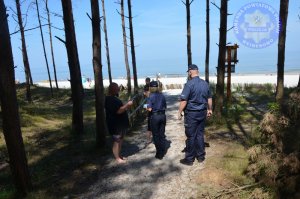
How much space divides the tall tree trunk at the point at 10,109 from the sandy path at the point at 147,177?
4.27 feet

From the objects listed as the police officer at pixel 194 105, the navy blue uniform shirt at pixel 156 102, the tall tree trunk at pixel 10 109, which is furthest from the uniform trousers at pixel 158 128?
the tall tree trunk at pixel 10 109

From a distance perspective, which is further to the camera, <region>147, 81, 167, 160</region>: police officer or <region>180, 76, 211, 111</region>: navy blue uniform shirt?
<region>147, 81, 167, 160</region>: police officer

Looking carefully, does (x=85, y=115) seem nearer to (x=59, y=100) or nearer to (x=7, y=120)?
(x=59, y=100)

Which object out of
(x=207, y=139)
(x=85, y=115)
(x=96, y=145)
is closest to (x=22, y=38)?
(x=85, y=115)

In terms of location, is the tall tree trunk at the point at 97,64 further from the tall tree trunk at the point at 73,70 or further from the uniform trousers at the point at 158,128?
the tall tree trunk at the point at 73,70

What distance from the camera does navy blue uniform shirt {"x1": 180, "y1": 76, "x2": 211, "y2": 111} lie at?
756 cm

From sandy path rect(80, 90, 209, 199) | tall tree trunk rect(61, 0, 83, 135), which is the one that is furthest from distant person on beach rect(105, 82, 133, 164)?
tall tree trunk rect(61, 0, 83, 135)

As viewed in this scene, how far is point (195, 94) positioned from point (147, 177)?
2.08 m

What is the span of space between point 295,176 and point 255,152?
3.74 ft

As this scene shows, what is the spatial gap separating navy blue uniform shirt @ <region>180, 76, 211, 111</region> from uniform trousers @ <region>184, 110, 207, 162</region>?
13 cm

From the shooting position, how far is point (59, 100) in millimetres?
26375

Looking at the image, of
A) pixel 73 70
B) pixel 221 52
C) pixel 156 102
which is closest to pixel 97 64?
pixel 156 102

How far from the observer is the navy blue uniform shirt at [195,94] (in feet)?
24.8

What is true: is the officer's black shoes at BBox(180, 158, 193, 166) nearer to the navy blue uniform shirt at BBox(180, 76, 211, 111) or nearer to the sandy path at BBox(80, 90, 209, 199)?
the sandy path at BBox(80, 90, 209, 199)
